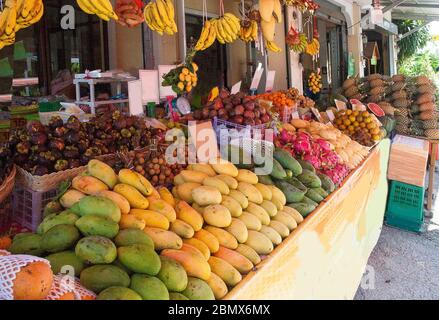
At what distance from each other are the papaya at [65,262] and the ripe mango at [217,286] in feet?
1.45

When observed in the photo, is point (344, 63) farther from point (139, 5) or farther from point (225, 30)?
point (139, 5)

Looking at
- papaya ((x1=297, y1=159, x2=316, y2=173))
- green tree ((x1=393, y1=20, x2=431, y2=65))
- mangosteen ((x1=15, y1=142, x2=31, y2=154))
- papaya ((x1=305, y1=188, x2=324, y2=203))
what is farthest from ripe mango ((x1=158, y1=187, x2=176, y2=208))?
green tree ((x1=393, y1=20, x2=431, y2=65))

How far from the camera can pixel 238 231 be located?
185 cm

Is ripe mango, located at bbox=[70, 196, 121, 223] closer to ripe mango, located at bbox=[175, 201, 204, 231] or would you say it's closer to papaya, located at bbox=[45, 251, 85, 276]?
papaya, located at bbox=[45, 251, 85, 276]

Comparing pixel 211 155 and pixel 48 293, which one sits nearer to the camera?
pixel 48 293

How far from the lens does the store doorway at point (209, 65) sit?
7.11 metres

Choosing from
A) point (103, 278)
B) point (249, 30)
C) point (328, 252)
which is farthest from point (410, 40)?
point (103, 278)

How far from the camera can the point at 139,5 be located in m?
3.44

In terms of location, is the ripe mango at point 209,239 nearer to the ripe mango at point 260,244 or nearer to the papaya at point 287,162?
the ripe mango at point 260,244

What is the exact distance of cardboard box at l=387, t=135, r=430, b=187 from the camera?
431cm

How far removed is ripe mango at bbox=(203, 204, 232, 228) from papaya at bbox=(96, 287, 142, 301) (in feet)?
1.99

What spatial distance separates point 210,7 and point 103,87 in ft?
7.58

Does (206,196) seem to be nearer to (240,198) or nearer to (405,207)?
(240,198)

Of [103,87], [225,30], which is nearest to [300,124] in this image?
[225,30]
